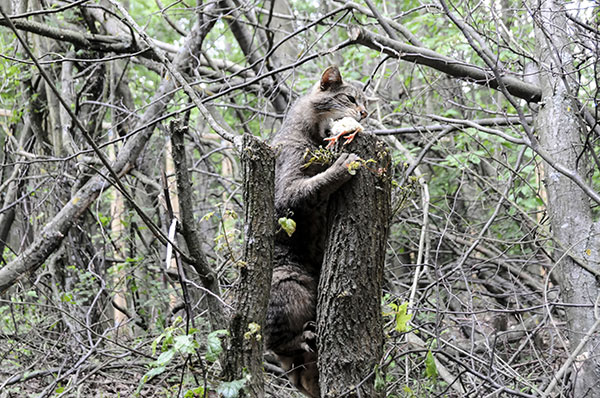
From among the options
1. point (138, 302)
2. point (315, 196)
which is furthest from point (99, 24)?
point (315, 196)

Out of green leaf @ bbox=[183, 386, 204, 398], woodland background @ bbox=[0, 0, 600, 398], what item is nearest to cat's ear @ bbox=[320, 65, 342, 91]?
woodland background @ bbox=[0, 0, 600, 398]

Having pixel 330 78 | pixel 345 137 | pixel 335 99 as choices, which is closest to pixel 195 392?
pixel 345 137

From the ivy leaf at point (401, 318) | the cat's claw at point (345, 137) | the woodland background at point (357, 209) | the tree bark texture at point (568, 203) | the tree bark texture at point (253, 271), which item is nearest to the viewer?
the tree bark texture at point (253, 271)

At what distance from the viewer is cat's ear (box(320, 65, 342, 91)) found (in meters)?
3.96

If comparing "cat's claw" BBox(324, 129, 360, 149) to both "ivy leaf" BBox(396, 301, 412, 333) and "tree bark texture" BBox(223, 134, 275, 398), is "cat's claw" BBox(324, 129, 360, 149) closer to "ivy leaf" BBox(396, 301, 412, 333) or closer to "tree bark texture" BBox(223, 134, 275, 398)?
"tree bark texture" BBox(223, 134, 275, 398)

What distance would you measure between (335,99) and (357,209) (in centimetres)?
133

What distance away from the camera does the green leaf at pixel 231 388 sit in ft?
8.00

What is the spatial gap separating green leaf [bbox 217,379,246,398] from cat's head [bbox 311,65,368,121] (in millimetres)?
2062

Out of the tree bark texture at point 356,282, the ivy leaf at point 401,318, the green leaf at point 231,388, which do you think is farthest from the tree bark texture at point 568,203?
the green leaf at point 231,388

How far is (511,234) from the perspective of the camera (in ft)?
22.7

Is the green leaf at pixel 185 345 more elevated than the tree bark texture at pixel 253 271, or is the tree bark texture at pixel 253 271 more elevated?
the tree bark texture at pixel 253 271

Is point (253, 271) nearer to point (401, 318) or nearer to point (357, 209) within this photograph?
point (357, 209)

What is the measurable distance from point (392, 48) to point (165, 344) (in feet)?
10.5

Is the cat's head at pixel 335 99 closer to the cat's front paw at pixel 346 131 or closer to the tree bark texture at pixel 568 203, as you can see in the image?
the cat's front paw at pixel 346 131
